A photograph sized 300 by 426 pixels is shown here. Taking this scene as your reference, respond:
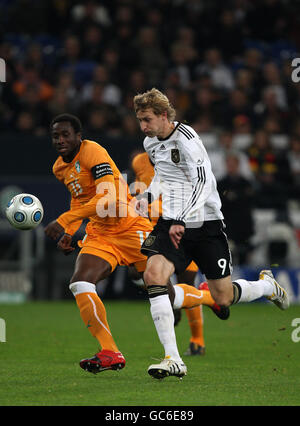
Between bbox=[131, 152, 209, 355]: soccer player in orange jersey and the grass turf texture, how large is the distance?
Answer: 21cm

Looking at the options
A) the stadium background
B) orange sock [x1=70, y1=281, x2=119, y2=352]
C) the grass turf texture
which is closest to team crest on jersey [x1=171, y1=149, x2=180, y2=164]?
orange sock [x1=70, y1=281, x2=119, y2=352]

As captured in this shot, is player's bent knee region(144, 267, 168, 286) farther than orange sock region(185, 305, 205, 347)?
No

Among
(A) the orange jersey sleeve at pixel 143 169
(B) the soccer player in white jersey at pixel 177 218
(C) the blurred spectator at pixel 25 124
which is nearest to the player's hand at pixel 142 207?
(B) the soccer player in white jersey at pixel 177 218

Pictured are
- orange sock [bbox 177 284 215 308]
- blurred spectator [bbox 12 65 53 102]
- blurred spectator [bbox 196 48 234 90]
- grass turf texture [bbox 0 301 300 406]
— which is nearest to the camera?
grass turf texture [bbox 0 301 300 406]

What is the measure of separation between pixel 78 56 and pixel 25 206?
32.4 ft

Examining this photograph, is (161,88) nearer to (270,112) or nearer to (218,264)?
(270,112)

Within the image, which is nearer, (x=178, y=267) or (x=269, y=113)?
(x=178, y=267)

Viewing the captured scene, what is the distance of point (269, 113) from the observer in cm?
1541

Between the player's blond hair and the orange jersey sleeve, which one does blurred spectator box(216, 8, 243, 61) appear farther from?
the player's blond hair

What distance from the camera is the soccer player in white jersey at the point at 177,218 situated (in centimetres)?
639

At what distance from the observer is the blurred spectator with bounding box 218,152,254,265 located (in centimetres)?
1315
